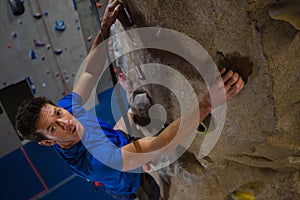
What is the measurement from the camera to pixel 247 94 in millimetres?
1404

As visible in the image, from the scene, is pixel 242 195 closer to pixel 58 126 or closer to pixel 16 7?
pixel 58 126

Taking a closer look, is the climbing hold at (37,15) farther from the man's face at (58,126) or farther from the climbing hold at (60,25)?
the man's face at (58,126)

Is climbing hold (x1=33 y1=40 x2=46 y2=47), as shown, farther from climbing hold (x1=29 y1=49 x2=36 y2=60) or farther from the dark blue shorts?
the dark blue shorts

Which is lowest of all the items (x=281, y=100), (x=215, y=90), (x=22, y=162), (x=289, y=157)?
(x=22, y=162)

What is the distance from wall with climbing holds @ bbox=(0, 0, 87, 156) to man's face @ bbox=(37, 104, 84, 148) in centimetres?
226

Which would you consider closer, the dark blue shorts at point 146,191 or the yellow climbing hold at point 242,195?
the yellow climbing hold at point 242,195

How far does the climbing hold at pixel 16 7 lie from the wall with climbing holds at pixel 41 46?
45mm

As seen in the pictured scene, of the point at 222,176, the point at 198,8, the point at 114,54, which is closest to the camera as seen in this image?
the point at 198,8

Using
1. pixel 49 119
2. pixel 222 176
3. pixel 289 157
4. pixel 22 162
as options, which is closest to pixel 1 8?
pixel 22 162

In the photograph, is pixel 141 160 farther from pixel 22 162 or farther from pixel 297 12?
pixel 22 162

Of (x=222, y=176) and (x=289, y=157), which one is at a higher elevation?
(x=289, y=157)

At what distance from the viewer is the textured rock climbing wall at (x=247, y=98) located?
4.02 ft

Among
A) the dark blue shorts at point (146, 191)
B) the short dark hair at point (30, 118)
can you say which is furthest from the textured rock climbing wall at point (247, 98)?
the short dark hair at point (30, 118)

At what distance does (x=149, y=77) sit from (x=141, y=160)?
1.57 ft
